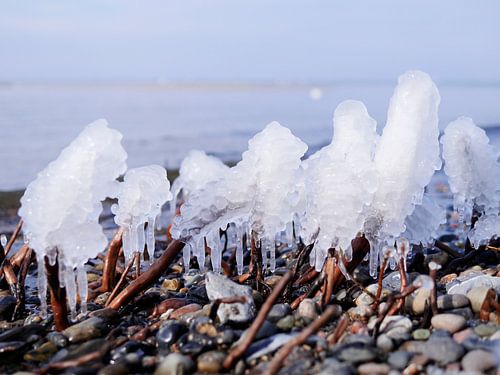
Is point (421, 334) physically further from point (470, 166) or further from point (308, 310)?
point (470, 166)

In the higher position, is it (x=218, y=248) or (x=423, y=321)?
(x=218, y=248)

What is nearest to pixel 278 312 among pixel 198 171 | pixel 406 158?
pixel 406 158

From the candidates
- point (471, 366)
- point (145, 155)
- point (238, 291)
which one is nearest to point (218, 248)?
point (238, 291)

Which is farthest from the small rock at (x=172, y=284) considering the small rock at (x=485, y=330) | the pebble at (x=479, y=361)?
the pebble at (x=479, y=361)

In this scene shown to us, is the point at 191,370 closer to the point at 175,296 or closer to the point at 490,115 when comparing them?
the point at 175,296

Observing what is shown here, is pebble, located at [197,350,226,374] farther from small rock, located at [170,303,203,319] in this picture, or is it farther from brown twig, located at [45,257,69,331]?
brown twig, located at [45,257,69,331]

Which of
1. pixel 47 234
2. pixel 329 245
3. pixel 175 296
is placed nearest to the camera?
pixel 47 234
